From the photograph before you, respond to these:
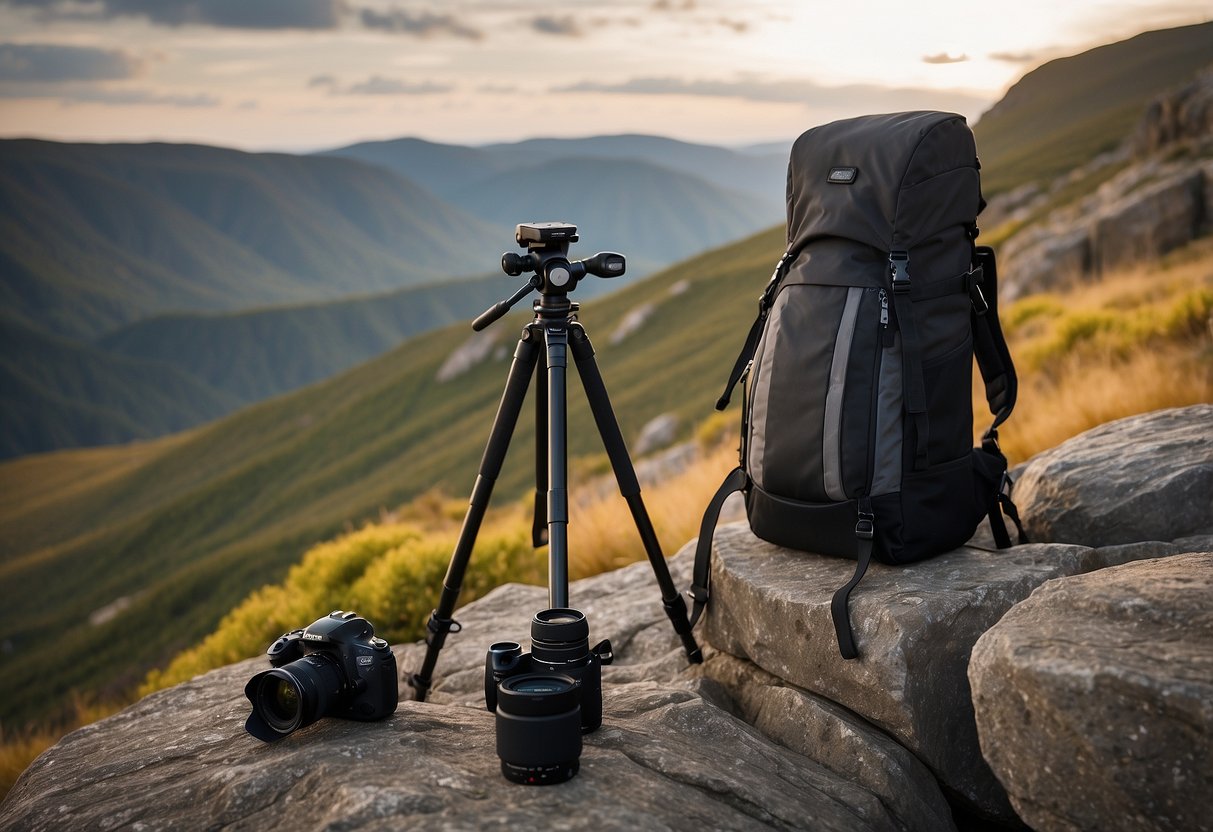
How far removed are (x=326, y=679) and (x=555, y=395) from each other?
4.65ft

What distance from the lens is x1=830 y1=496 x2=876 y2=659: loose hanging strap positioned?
3340mm

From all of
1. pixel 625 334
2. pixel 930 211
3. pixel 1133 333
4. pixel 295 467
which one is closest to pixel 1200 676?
pixel 930 211

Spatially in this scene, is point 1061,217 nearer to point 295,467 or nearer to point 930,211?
point 930,211

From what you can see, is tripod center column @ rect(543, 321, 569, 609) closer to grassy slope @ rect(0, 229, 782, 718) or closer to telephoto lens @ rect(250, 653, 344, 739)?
telephoto lens @ rect(250, 653, 344, 739)

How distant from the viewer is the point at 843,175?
373 cm

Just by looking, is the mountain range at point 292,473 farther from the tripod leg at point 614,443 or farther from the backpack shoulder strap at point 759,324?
the tripod leg at point 614,443

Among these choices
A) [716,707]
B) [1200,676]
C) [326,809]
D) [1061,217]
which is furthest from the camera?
[1061,217]

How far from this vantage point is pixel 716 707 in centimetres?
348

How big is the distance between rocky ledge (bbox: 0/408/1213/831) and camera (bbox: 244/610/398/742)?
0.08m

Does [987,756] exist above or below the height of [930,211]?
below

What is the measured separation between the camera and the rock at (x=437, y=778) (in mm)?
2521

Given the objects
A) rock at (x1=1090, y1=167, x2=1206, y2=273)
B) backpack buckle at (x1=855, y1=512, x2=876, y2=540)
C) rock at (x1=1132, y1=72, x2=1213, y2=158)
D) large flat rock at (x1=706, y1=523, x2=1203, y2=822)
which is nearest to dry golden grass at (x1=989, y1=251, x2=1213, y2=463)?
large flat rock at (x1=706, y1=523, x2=1203, y2=822)

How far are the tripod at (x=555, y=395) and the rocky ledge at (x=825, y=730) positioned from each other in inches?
22.3

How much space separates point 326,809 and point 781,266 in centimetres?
281
